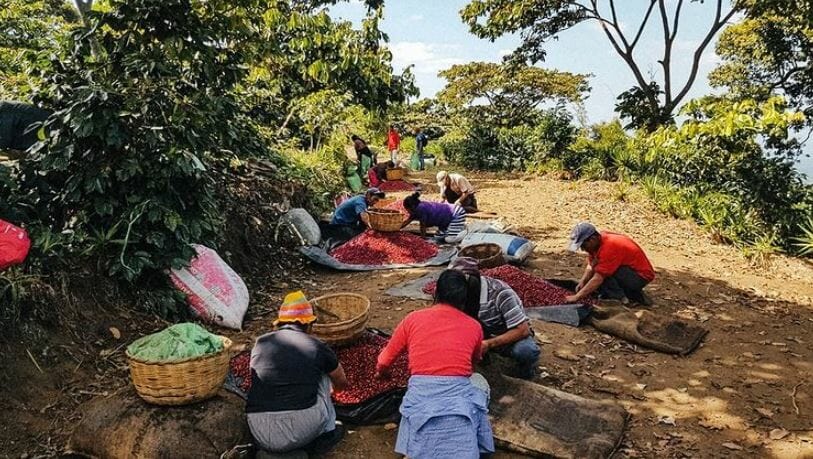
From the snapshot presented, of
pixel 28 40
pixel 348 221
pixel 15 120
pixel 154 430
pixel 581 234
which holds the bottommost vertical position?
pixel 154 430

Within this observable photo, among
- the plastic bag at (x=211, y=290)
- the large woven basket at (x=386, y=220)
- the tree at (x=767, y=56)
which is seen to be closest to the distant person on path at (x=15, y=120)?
the plastic bag at (x=211, y=290)

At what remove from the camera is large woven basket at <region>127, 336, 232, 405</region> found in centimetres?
256

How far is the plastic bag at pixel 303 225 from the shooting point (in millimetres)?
6648

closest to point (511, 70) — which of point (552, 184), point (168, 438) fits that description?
point (552, 184)

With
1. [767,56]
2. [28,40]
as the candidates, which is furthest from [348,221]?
[767,56]

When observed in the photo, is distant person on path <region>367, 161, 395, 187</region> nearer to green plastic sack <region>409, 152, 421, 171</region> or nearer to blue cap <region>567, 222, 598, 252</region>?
green plastic sack <region>409, 152, 421, 171</region>

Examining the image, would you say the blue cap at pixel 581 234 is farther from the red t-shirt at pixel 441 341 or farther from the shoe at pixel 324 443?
the shoe at pixel 324 443

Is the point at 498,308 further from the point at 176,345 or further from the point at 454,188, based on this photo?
the point at 454,188

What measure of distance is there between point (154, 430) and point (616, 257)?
3.67m

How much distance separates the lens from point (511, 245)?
19.9ft

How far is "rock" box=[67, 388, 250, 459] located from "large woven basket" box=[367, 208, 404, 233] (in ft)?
13.0

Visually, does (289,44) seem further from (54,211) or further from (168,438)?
(168,438)

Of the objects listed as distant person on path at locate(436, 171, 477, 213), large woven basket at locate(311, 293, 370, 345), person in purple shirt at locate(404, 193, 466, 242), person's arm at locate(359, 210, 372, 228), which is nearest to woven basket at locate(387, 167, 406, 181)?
distant person on path at locate(436, 171, 477, 213)

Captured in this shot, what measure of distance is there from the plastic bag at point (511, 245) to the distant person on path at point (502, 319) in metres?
2.64
